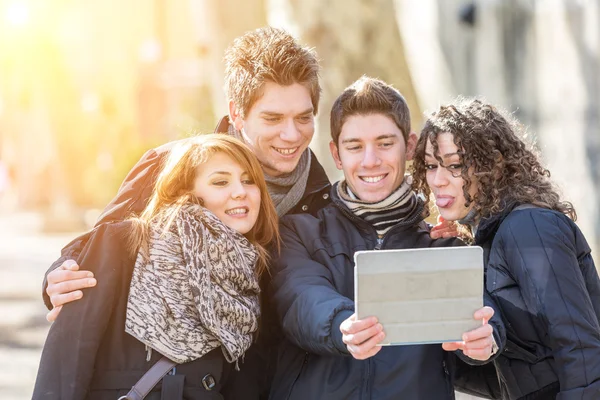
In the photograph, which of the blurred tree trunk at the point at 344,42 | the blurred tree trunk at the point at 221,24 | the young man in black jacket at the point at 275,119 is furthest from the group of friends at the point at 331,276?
the blurred tree trunk at the point at 221,24

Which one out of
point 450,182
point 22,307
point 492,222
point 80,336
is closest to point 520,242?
point 492,222

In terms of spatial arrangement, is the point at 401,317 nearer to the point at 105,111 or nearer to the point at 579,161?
the point at 579,161

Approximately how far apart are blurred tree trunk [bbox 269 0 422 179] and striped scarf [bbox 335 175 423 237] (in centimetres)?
537

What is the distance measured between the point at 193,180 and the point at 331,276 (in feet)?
2.11

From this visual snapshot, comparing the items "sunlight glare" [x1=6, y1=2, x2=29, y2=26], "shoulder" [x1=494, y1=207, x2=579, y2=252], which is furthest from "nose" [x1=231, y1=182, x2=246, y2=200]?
"sunlight glare" [x1=6, y1=2, x2=29, y2=26]

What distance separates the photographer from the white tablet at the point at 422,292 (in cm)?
306

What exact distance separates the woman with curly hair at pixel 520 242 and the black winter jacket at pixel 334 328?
0.54 feet

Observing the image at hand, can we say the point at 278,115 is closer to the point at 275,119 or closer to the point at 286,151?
the point at 275,119

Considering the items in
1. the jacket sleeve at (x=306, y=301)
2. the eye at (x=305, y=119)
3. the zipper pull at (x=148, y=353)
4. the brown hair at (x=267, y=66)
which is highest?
the brown hair at (x=267, y=66)

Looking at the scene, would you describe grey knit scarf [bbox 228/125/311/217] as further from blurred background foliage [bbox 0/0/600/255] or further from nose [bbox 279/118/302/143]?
blurred background foliage [bbox 0/0/600/255]

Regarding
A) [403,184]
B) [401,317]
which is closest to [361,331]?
[401,317]

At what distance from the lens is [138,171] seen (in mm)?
4285

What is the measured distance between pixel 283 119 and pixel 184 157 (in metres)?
0.74

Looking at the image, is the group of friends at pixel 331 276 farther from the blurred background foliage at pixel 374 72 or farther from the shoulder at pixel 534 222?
the blurred background foliage at pixel 374 72
